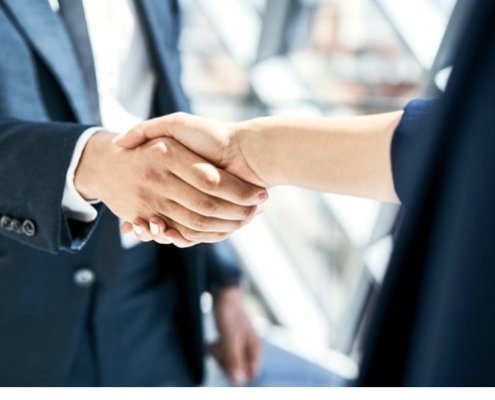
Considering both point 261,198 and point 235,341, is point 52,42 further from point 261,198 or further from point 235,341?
point 235,341

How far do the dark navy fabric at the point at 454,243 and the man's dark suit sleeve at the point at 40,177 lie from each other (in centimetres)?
71

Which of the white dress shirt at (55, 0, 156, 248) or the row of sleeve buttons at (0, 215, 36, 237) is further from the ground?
the white dress shirt at (55, 0, 156, 248)

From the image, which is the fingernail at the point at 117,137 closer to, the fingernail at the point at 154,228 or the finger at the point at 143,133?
the finger at the point at 143,133

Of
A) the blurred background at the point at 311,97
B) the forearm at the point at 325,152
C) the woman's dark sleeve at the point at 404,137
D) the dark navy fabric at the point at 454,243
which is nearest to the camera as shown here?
the dark navy fabric at the point at 454,243

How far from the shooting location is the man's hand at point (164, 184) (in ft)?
3.46

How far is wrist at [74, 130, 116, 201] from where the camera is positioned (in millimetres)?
1056

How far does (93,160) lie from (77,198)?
71 mm

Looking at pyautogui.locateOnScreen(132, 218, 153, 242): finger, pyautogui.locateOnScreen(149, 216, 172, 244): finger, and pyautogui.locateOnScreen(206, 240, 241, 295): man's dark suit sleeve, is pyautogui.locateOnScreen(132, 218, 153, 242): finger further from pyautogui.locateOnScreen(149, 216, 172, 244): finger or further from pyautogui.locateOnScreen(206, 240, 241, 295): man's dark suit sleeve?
pyautogui.locateOnScreen(206, 240, 241, 295): man's dark suit sleeve

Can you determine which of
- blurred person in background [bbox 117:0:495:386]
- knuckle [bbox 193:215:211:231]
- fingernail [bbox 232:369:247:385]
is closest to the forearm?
knuckle [bbox 193:215:211:231]

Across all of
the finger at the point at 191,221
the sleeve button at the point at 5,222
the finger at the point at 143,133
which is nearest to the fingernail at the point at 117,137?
the finger at the point at 143,133

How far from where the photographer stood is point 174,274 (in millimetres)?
1535

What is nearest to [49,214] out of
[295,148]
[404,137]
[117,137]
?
[117,137]

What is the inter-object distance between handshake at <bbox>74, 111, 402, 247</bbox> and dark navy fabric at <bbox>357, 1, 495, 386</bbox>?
0.55m

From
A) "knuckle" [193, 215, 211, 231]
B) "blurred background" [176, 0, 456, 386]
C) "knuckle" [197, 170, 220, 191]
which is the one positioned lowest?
"blurred background" [176, 0, 456, 386]
